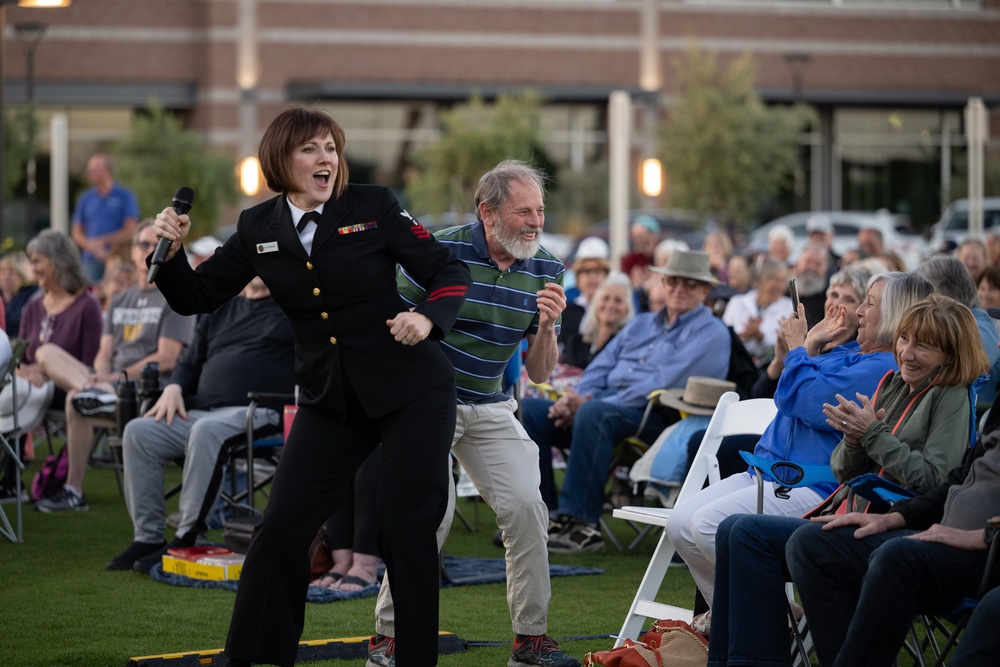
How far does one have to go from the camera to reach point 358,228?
4285mm

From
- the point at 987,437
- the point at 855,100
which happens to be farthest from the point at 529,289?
Result: the point at 855,100

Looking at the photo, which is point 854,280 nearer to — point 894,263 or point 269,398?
point 269,398

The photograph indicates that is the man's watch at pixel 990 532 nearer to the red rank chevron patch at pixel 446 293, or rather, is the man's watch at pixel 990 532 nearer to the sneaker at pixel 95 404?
the red rank chevron patch at pixel 446 293

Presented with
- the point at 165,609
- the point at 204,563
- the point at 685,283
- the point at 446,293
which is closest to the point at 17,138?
the point at 685,283

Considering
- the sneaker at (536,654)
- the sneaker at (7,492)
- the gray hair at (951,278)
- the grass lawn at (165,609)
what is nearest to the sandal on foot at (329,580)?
the grass lawn at (165,609)

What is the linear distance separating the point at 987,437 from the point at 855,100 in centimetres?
3623

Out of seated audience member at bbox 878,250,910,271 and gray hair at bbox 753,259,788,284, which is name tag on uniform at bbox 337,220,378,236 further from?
seated audience member at bbox 878,250,910,271

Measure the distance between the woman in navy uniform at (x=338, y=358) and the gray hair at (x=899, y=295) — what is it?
1636mm

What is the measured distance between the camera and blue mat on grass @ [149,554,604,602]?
248 inches

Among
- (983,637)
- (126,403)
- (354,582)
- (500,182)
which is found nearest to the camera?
(983,637)

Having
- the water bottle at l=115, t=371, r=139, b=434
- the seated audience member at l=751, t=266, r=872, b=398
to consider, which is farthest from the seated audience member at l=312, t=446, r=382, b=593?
the seated audience member at l=751, t=266, r=872, b=398

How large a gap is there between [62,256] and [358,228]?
528cm

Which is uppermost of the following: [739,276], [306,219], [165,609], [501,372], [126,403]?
[306,219]

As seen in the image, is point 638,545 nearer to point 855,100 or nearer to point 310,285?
point 310,285
